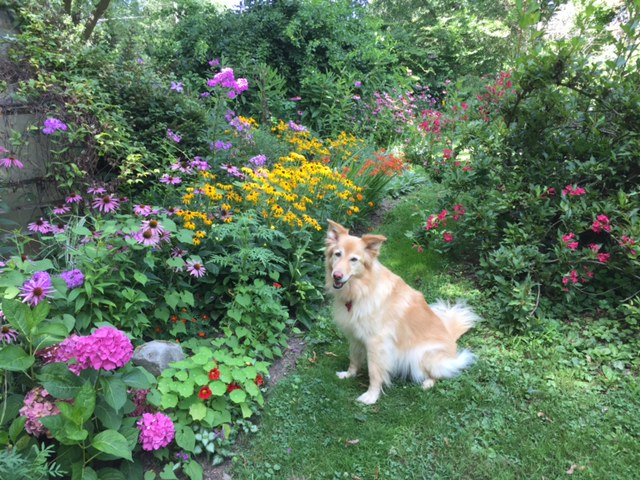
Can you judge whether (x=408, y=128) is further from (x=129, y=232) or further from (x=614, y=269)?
(x=129, y=232)

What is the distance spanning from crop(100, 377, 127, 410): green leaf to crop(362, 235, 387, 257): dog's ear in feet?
6.20

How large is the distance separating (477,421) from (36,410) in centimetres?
280

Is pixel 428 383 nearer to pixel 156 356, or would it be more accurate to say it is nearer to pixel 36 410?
pixel 156 356

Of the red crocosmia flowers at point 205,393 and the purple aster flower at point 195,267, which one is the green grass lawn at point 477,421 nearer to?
the red crocosmia flowers at point 205,393

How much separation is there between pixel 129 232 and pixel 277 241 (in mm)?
1458

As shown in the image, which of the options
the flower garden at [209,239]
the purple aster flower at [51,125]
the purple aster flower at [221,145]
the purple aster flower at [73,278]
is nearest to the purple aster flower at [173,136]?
the flower garden at [209,239]

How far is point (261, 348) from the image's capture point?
3.45 metres

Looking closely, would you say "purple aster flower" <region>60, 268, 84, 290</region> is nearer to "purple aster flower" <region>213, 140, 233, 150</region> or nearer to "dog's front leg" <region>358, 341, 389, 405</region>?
"dog's front leg" <region>358, 341, 389, 405</region>

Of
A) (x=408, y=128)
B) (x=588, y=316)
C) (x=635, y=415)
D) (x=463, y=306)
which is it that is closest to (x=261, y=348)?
(x=463, y=306)

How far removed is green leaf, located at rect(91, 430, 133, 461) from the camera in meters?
1.98

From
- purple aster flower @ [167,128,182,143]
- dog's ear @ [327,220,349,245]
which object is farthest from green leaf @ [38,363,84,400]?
purple aster flower @ [167,128,182,143]

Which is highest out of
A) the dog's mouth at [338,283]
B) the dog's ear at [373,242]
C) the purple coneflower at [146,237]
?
the dog's ear at [373,242]

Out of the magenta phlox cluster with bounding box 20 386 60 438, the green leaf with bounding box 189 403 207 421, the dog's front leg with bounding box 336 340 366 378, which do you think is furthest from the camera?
the dog's front leg with bounding box 336 340 366 378

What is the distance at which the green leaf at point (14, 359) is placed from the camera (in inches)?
79.8
